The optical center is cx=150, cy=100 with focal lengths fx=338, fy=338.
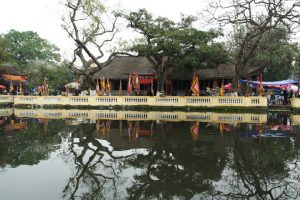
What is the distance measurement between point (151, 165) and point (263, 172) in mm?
2605

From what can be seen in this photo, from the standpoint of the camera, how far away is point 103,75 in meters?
37.3

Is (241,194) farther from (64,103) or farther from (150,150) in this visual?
(64,103)

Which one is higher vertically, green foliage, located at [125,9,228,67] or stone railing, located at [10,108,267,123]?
green foliage, located at [125,9,228,67]

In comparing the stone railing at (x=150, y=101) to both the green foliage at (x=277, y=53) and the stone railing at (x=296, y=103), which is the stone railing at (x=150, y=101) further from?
the green foliage at (x=277, y=53)

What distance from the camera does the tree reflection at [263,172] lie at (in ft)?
20.4

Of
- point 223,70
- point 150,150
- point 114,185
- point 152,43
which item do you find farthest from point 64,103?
point 114,185

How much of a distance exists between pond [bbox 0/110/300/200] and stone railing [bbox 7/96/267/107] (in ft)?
38.8

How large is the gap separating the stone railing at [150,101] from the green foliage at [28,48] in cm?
3989

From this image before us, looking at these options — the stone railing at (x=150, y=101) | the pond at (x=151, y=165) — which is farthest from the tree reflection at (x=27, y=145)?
the stone railing at (x=150, y=101)

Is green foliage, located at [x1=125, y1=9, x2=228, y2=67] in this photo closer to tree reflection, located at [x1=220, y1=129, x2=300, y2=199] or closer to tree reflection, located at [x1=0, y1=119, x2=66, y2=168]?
tree reflection, located at [x1=0, y1=119, x2=66, y2=168]

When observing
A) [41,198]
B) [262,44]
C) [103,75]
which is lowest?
[41,198]

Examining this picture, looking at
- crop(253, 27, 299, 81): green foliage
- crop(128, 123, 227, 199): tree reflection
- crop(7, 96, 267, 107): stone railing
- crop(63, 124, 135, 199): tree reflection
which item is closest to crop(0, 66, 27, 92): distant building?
crop(7, 96, 267, 107): stone railing

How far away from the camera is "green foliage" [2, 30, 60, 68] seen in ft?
226

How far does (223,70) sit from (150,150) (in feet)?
83.9
